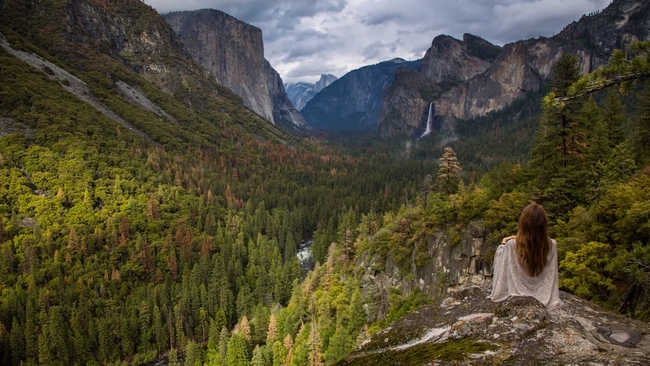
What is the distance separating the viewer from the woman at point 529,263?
7.89 metres

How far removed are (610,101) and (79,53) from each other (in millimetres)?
208030

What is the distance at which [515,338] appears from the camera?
7.44m

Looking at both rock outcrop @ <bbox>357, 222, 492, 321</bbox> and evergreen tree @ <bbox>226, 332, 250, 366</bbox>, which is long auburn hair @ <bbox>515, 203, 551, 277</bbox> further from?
evergreen tree @ <bbox>226, 332, 250, 366</bbox>

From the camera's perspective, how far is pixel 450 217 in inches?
1652

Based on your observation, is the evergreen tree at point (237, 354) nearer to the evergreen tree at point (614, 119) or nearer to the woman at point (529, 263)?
the evergreen tree at point (614, 119)

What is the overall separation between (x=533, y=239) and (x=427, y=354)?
307 cm

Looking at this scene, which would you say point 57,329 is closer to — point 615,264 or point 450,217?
point 450,217

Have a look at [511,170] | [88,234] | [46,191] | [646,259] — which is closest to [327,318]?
[511,170]

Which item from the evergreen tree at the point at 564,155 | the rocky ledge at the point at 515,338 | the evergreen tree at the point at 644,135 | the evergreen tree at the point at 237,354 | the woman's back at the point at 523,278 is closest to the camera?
the rocky ledge at the point at 515,338

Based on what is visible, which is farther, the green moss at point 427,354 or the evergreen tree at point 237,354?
the evergreen tree at point 237,354

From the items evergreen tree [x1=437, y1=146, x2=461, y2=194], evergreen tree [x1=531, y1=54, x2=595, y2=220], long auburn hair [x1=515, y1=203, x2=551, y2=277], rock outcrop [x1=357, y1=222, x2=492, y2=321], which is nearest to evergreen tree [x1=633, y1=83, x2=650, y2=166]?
evergreen tree [x1=531, y1=54, x2=595, y2=220]

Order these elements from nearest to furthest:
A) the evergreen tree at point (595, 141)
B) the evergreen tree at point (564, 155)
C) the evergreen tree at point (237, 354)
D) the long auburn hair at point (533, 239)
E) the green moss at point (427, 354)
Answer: the green moss at point (427, 354) < the long auburn hair at point (533, 239) < the evergreen tree at point (564, 155) < the evergreen tree at point (595, 141) < the evergreen tree at point (237, 354)

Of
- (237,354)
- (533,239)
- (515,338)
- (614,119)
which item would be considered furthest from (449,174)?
(515,338)

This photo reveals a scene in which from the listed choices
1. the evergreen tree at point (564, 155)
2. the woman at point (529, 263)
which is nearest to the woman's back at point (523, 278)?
the woman at point (529, 263)
